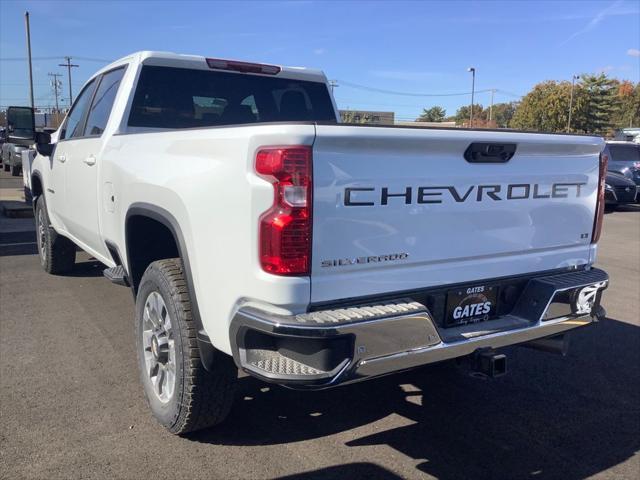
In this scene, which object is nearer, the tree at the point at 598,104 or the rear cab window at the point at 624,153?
the rear cab window at the point at 624,153

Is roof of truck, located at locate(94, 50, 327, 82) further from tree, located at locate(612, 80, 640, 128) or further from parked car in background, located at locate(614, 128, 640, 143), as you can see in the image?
tree, located at locate(612, 80, 640, 128)

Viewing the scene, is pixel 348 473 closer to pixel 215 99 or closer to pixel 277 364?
pixel 277 364

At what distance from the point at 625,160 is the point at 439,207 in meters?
17.7

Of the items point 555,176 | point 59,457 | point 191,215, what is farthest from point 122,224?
point 555,176

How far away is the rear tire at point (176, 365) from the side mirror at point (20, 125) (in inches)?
124

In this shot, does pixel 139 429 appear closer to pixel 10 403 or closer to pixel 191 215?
pixel 10 403

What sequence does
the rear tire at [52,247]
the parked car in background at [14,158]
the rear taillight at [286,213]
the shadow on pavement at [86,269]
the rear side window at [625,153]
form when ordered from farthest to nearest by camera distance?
the parked car in background at [14,158] → the rear side window at [625,153] → the shadow on pavement at [86,269] → the rear tire at [52,247] → the rear taillight at [286,213]

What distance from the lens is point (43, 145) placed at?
577 cm

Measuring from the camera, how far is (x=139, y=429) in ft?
11.3

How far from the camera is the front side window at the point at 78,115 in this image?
5.35m

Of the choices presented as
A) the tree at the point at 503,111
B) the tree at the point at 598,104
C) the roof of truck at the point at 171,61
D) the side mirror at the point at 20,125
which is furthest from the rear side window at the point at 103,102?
the tree at the point at 503,111

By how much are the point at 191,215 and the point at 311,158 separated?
0.77 metres

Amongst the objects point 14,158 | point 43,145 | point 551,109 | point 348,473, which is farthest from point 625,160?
point 551,109

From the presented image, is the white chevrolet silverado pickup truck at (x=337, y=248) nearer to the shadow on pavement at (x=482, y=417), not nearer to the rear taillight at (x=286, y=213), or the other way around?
the rear taillight at (x=286, y=213)
